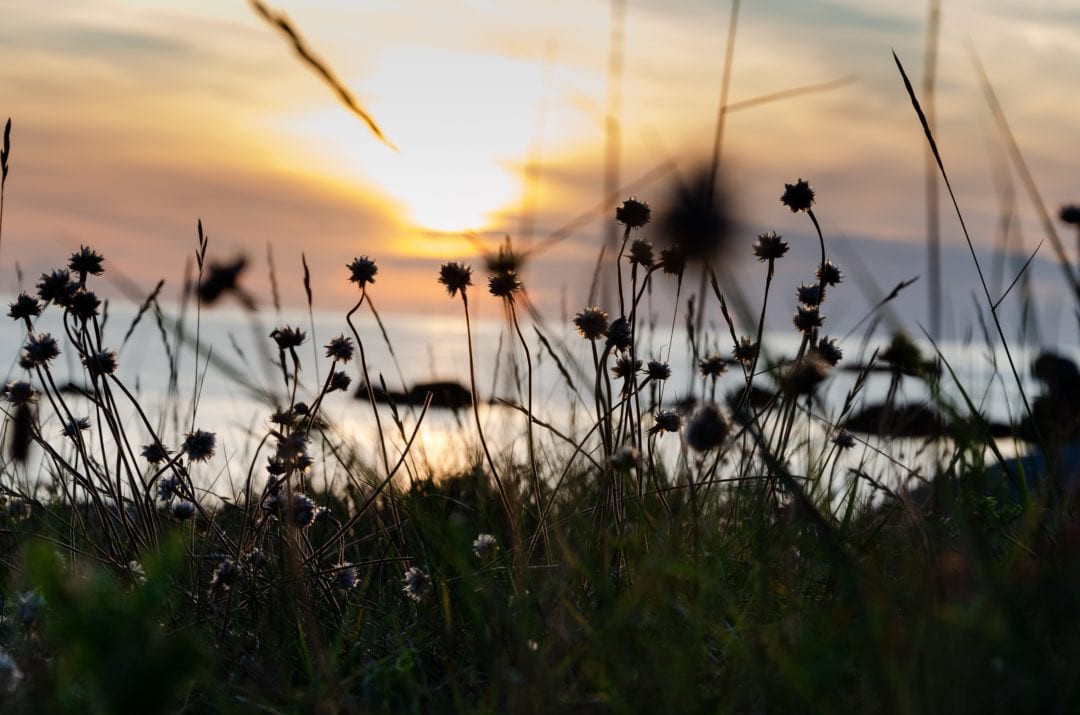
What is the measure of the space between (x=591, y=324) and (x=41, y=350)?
1203 millimetres

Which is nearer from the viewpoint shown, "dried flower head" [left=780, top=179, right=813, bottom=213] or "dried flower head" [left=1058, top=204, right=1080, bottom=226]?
"dried flower head" [left=1058, top=204, right=1080, bottom=226]

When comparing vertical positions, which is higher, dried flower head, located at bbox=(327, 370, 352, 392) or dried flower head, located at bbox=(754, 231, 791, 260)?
dried flower head, located at bbox=(754, 231, 791, 260)

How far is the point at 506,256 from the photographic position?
5.55 ft

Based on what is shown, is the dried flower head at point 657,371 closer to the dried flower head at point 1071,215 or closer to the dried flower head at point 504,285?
the dried flower head at point 504,285

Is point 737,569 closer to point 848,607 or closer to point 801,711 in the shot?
point 848,607

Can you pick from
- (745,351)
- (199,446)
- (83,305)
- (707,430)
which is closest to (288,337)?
(199,446)

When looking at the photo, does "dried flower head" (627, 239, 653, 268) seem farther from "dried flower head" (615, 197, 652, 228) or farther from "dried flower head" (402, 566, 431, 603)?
"dried flower head" (402, 566, 431, 603)

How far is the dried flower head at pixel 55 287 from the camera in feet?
7.49

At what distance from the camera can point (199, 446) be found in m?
2.44

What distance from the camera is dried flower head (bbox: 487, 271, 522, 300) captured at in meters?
2.17

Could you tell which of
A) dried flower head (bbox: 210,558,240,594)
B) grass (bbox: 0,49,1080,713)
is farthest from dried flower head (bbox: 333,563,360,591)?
dried flower head (bbox: 210,558,240,594)

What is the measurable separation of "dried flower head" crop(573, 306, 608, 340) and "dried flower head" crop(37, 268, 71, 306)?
1115mm

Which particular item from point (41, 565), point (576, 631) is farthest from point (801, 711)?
point (41, 565)

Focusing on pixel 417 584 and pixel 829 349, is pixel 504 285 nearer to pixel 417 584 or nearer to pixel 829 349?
pixel 417 584
